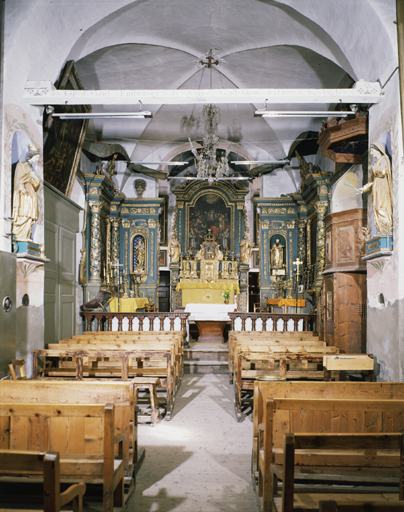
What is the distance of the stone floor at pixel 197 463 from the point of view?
3297 millimetres

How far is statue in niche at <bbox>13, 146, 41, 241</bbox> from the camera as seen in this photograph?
5871 millimetres

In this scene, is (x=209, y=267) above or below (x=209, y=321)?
above

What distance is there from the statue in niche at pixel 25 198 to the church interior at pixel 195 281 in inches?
0.8

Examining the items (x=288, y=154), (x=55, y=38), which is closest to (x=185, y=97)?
(x=55, y=38)

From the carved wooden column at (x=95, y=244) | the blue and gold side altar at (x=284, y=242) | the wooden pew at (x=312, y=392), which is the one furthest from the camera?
the blue and gold side altar at (x=284, y=242)

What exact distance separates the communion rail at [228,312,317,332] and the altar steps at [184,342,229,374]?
812 millimetres

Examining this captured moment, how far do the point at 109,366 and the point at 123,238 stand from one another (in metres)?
10.0

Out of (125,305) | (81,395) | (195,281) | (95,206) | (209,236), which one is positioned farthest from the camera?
(209,236)

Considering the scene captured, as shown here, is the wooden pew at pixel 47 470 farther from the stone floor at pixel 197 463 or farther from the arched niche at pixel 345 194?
the arched niche at pixel 345 194

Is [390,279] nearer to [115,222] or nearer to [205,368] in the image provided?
[205,368]

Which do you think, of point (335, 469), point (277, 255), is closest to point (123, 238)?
point (277, 255)

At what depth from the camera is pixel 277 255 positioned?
1587cm

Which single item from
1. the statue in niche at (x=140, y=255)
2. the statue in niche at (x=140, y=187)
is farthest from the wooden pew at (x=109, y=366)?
the statue in niche at (x=140, y=187)

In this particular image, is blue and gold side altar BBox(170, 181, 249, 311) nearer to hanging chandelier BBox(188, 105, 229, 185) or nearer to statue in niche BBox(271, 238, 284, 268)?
statue in niche BBox(271, 238, 284, 268)
